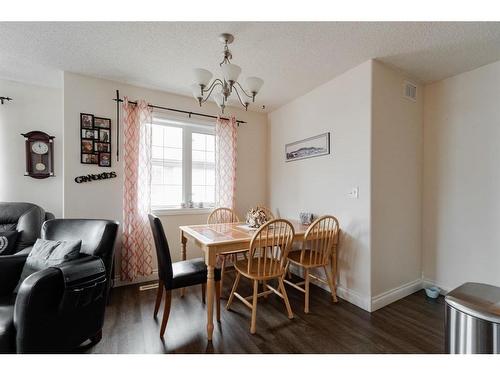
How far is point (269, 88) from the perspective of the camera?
2.84 meters

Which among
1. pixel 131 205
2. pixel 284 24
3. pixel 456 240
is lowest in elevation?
pixel 456 240

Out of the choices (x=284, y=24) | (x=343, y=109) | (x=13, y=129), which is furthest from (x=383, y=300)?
(x=13, y=129)

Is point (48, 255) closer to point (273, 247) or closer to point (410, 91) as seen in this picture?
point (273, 247)

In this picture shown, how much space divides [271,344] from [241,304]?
2.14 ft

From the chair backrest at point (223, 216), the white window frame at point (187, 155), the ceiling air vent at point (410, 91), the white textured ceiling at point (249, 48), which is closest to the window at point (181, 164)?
the white window frame at point (187, 155)

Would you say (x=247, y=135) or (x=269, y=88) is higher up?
(x=269, y=88)

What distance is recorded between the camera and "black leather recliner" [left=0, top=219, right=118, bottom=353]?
4.11ft

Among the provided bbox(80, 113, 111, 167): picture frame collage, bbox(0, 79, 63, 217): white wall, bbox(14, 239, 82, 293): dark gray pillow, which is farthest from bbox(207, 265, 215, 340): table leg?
bbox(0, 79, 63, 217): white wall

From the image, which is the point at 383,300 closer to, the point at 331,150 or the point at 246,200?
the point at 331,150

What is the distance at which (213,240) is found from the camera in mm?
1929

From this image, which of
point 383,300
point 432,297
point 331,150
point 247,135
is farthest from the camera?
point 247,135

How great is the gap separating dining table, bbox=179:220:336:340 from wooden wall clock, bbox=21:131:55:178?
1974 millimetres

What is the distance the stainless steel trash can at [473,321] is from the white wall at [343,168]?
0.98 meters

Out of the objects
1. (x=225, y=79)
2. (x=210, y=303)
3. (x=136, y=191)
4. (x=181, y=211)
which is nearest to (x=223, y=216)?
(x=181, y=211)
